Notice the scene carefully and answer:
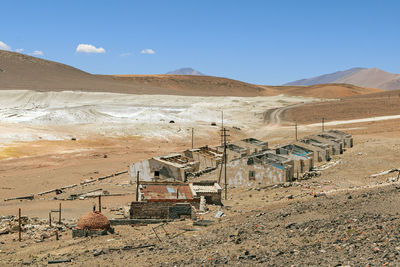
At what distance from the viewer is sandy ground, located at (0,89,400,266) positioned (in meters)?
14.6

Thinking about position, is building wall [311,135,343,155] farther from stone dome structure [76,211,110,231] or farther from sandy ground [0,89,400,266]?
stone dome structure [76,211,110,231]

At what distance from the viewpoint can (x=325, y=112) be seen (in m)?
97.9

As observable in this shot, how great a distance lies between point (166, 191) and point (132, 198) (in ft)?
15.3

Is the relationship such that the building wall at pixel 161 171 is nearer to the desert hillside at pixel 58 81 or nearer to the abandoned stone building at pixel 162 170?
the abandoned stone building at pixel 162 170

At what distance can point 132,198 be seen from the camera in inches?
1225

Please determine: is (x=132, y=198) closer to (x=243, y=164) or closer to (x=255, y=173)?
(x=243, y=164)

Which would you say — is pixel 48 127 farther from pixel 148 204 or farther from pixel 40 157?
pixel 148 204

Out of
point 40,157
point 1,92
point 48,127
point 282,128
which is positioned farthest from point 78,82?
point 40,157

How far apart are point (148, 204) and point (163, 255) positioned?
7.53 metres

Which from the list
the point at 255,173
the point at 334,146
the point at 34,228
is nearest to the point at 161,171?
the point at 255,173

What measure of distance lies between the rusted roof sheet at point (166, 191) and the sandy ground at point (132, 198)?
7.03 ft

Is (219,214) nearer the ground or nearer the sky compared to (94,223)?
nearer the ground

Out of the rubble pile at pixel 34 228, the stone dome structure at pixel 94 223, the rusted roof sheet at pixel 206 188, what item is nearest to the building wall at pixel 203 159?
the rusted roof sheet at pixel 206 188

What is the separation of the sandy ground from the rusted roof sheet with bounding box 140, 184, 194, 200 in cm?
214
